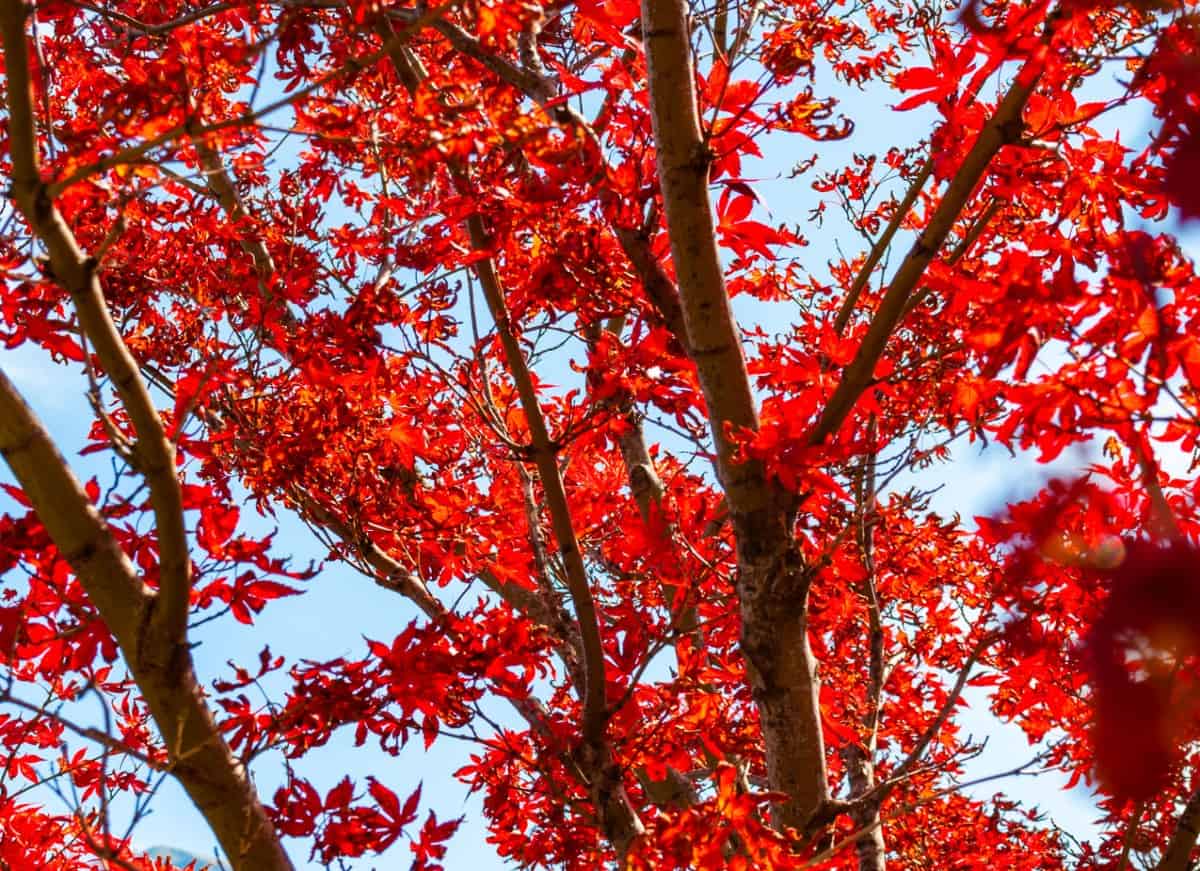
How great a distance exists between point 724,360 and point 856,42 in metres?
3.81

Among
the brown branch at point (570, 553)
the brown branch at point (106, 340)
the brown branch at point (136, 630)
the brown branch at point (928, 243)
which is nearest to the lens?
the brown branch at point (106, 340)

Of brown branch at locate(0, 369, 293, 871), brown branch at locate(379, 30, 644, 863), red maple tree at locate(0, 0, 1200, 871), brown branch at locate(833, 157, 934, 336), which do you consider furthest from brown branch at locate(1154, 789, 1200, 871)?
brown branch at locate(0, 369, 293, 871)

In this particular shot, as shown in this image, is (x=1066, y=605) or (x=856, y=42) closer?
(x=1066, y=605)

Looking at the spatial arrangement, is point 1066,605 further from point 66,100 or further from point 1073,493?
point 66,100

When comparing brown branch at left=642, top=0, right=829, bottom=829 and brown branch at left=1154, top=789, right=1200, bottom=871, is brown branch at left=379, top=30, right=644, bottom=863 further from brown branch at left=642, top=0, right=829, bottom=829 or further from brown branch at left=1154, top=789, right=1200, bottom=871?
brown branch at left=1154, top=789, right=1200, bottom=871

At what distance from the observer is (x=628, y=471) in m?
5.18

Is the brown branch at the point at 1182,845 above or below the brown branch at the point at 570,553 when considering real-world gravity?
below

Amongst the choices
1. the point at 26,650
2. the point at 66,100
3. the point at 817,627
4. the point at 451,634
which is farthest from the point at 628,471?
the point at 66,100

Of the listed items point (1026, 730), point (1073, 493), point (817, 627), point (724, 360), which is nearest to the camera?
point (1073, 493)

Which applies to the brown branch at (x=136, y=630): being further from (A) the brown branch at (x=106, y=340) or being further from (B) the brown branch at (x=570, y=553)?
(B) the brown branch at (x=570, y=553)

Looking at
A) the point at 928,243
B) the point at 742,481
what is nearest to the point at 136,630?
the point at 742,481

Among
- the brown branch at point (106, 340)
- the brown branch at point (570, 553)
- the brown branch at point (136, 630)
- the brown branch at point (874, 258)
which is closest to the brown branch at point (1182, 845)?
the brown branch at point (570, 553)

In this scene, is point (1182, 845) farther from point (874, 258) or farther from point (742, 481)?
point (874, 258)

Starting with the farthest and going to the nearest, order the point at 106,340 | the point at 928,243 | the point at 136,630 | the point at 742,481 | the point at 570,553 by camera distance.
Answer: the point at 570,553
the point at 742,481
the point at 928,243
the point at 136,630
the point at 106,340
